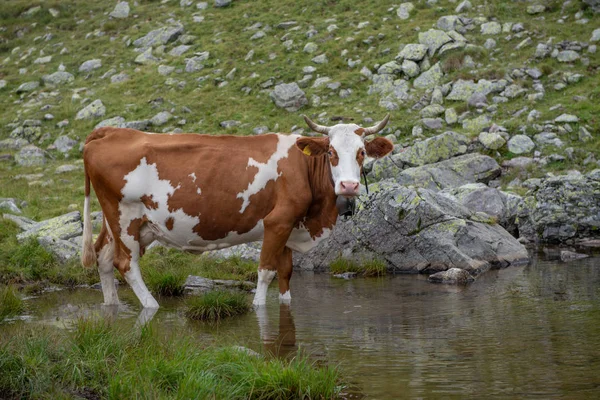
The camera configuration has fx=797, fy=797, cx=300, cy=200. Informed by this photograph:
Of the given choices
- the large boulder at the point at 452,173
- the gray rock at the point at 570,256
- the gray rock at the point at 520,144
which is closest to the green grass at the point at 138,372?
the gray rock at the point at 570,256

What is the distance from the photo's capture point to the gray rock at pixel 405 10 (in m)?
28.7

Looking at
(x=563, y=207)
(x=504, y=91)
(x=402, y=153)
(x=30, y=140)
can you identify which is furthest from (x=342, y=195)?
(x=30, y=140)

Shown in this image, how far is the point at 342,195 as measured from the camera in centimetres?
1058

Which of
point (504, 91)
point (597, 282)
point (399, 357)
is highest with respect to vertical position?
point (399, 357)

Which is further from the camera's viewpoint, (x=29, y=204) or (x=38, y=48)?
(x=38, y=48)

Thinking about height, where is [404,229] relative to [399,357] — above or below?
below

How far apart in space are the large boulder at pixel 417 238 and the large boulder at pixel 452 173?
3.19m

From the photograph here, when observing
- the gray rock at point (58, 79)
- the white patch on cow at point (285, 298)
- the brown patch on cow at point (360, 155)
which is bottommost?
the gray rock at point (58, 79)

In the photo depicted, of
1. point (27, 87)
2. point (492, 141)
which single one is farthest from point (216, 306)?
point (27, 87)

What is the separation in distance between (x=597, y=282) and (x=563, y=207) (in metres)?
5.04

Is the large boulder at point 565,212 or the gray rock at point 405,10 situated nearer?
the large boulder at point 565,212

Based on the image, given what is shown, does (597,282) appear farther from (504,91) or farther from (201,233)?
(504,91)

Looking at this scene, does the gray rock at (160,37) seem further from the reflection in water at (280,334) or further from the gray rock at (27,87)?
the reflection in water at (280,334)

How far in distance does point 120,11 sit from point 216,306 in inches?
1175
